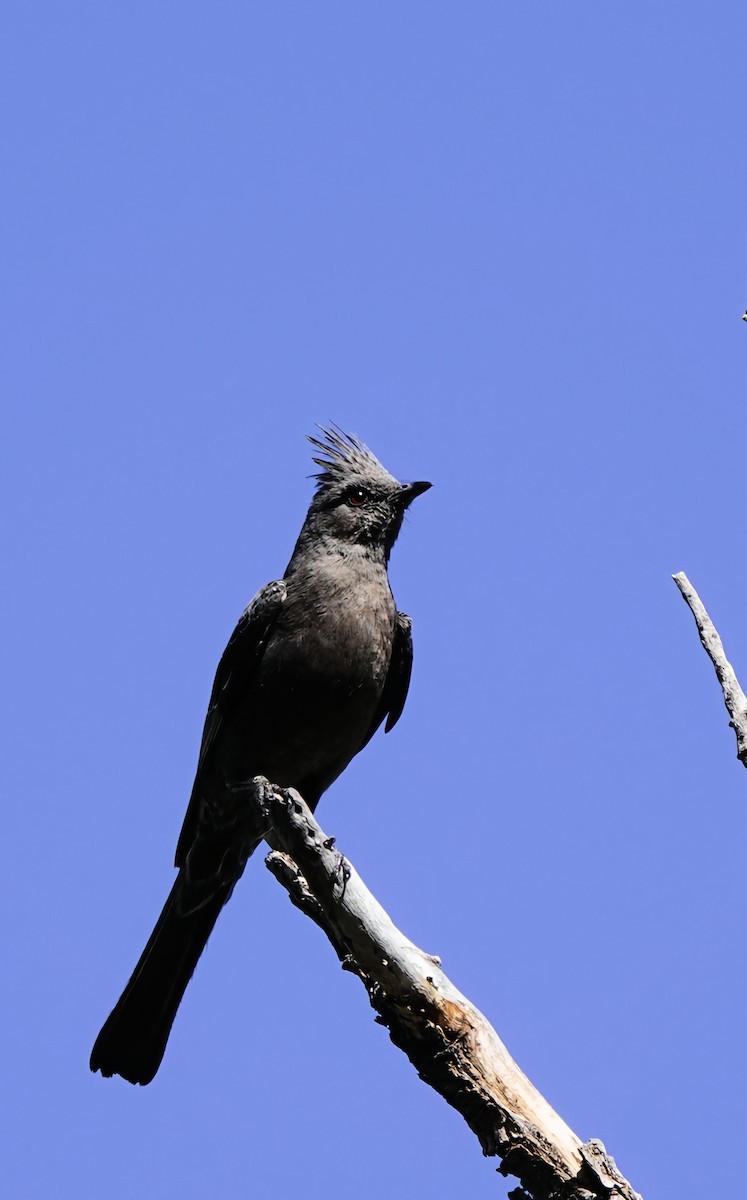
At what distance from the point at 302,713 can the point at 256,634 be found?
1.89 ft

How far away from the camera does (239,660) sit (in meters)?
7.87

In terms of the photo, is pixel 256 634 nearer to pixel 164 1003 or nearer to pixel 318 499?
pixel 318 499

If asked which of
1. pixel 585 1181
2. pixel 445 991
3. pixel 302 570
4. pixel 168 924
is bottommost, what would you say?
pixel 585 1181

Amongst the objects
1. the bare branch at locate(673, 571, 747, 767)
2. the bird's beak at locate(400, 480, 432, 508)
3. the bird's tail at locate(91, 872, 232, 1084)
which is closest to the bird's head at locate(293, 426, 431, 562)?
the bird's beak at locate(400, 480, 432, 508)

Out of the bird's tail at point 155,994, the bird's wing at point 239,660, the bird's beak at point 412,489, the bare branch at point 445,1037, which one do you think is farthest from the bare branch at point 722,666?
the bird's tail at point 155,994

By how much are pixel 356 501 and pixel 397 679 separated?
3.81ft

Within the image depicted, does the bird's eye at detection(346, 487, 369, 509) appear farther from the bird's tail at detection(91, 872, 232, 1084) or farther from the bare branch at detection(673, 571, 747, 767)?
the bare branch at detection(673, 571, 747, 767)

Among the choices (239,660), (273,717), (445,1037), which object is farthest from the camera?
(239,660)

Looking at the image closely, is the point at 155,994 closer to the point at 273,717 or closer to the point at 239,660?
the point at 273,717

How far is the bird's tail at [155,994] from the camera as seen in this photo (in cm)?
763

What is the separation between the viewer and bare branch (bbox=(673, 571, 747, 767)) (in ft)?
14.7

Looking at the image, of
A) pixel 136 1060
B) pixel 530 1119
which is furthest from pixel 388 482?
pixel 530 1119

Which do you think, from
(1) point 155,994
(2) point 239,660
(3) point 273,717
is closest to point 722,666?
(3) point 273,717

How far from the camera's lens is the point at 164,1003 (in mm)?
7793
